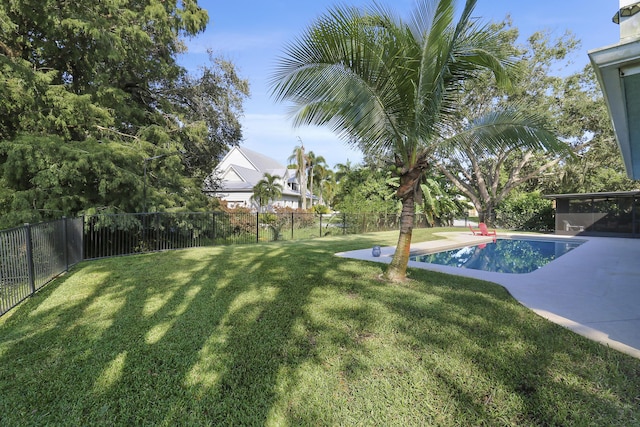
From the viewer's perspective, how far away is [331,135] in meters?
6.20

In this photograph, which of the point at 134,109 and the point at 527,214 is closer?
the point at 134,109

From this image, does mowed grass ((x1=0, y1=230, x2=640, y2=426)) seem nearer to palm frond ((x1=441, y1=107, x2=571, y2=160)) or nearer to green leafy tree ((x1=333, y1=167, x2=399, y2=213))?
palm frond ((x1=441, y1=107, x2=571, y2=160))

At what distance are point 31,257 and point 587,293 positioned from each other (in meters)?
9.91

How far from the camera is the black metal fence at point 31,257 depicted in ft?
14.9

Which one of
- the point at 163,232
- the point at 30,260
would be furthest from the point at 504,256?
the point at 30,260

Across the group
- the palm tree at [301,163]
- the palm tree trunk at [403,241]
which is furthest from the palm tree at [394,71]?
the palm tree at [301,163]

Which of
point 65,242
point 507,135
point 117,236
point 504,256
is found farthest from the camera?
point 504,256

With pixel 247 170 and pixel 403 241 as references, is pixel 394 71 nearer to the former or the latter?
pixel 403 241

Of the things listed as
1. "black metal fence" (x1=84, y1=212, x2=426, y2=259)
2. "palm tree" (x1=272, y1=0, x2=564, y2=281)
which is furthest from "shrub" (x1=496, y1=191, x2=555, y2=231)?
"palm tree" (x1=272, y1=0, x2=564, y2=281)

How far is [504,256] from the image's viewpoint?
40.3 ft

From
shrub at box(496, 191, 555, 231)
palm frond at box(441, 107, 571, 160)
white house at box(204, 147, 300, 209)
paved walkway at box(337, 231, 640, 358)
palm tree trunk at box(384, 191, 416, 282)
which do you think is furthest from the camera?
white house at box(204, 147, 300, 209)

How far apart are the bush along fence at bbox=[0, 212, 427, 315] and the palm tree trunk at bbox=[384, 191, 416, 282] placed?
21.0 feet

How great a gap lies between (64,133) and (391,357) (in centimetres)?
1252

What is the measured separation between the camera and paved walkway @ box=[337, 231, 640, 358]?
3.84 m
